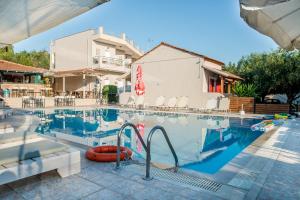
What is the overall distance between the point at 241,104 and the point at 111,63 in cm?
1749

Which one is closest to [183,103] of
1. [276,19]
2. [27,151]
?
→ [27,151]

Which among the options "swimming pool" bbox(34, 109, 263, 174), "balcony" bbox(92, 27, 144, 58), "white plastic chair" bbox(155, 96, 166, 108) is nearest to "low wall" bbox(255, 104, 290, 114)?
"swimming pool" bbox(34, 109, 263, 174)

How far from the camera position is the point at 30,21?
3082 mm

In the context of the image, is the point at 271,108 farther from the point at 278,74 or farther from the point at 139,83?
the point at 139,83

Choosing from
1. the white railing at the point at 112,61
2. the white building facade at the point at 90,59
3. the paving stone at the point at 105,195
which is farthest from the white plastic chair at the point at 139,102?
the paving stone at the point at 105,195

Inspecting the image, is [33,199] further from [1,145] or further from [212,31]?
[212,31]

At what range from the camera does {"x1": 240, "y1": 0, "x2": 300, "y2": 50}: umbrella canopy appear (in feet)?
6.46

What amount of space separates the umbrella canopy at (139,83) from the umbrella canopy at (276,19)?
68.4ft

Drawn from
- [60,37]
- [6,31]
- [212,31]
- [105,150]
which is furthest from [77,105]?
[6,31]

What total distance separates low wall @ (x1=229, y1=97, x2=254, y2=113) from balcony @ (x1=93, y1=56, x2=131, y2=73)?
16.2 metres

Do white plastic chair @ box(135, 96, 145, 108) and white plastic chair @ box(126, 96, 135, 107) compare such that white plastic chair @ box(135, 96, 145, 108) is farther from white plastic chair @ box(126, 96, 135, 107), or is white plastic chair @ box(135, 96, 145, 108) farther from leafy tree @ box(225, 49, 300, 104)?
leafy tree @ box(225, 49, 300, 104)

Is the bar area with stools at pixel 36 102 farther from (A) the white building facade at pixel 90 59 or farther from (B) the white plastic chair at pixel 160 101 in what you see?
(B) the white plastic chair at pixel 160 101

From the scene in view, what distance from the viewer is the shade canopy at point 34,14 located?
262cm

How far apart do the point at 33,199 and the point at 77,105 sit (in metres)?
22.4
